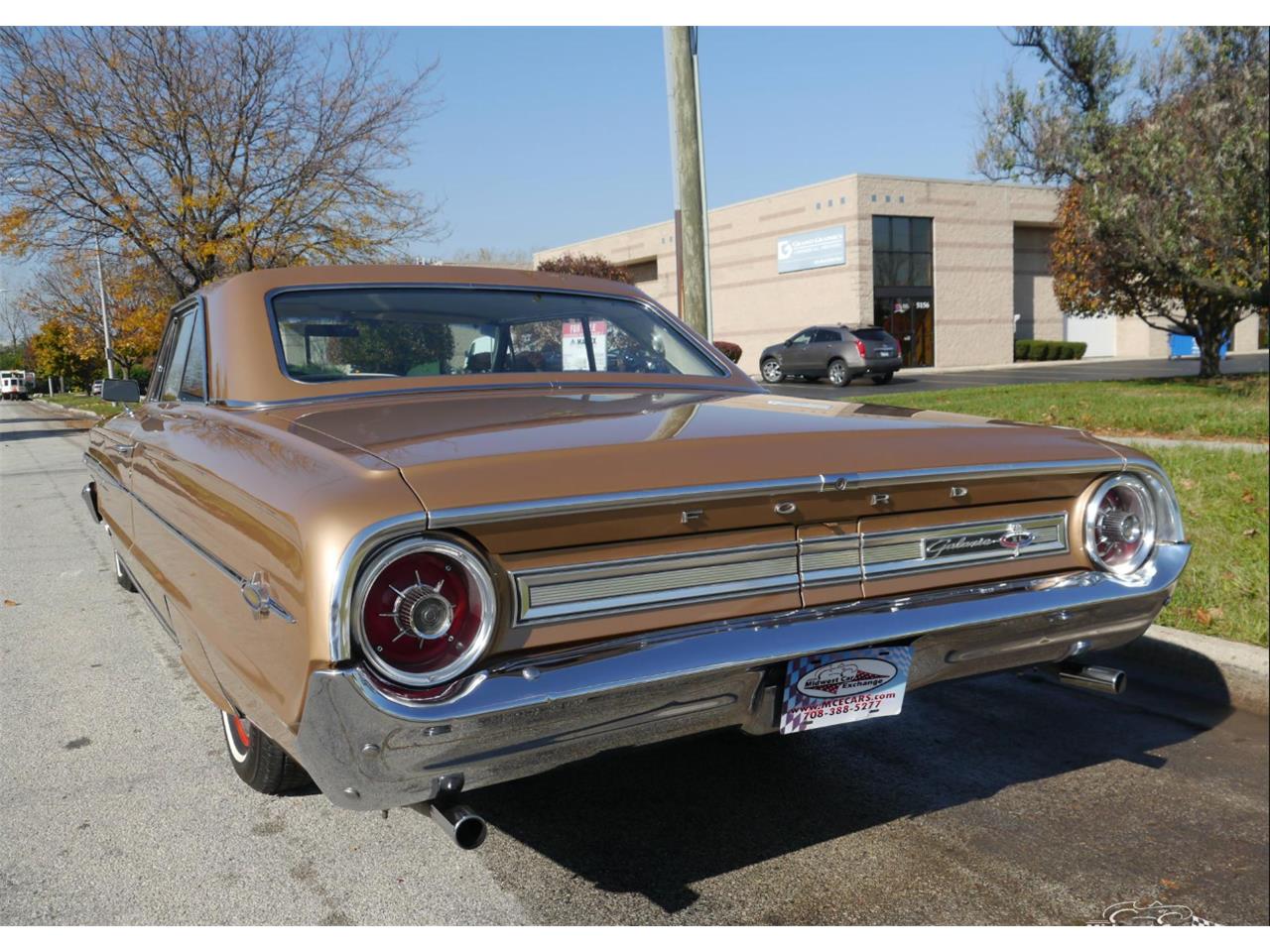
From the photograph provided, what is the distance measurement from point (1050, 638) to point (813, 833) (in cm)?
85

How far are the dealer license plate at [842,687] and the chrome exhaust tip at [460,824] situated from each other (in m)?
0.73

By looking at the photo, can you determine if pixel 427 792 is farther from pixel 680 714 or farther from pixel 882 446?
pixel 882 446

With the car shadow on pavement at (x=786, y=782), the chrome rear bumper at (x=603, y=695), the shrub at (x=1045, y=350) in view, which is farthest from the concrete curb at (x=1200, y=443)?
the shrub at (x=1045, y=350)

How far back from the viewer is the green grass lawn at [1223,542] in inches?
179

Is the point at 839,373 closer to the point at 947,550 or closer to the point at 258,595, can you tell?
the point at 947,550

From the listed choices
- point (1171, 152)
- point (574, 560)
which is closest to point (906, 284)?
point (1171, 152)

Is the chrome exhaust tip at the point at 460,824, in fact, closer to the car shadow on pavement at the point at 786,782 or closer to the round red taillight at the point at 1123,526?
the car shadow on pavement at the point at 786,782

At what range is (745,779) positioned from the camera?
11.0 feet

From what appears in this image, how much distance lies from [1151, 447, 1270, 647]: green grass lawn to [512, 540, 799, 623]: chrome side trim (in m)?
2.93

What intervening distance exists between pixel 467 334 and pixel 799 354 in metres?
24.3

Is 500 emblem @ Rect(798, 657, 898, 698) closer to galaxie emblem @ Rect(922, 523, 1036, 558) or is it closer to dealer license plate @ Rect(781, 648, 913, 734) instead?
dealer license plate @ Rect(781, 648, 913, 734)

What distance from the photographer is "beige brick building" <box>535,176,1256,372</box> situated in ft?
115

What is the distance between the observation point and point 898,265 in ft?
118

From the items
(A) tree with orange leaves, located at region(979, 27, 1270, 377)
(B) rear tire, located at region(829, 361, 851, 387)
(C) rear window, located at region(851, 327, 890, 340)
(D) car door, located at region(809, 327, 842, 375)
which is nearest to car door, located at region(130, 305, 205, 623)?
(A) tree with orange leaves, located at region(979, 27, 1270, 377)
